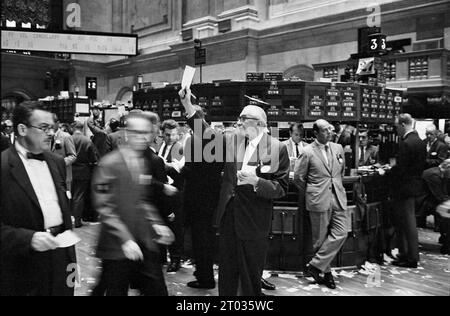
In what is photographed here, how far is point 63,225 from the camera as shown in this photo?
106 inches

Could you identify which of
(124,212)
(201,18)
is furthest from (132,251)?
(201,18)

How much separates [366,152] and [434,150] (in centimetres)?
130

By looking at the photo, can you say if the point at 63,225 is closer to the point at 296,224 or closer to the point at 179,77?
the point at 296,224

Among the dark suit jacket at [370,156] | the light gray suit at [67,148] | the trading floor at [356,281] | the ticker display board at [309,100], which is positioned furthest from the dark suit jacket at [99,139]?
the dark suit jacket at [370,156]

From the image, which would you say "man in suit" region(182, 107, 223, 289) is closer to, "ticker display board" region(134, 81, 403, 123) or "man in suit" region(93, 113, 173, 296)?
"man in suit" region(93, 113, 173, 296)

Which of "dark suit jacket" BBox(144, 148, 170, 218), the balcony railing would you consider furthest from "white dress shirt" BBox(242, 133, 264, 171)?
the balcony railing

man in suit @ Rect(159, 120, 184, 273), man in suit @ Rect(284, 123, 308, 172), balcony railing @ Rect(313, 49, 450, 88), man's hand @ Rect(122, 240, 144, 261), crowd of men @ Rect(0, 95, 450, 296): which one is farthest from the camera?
balcony railing @ Rect(313, 49, 450, 88)

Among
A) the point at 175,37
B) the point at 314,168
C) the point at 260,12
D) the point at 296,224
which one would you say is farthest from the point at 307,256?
the point at 175,37

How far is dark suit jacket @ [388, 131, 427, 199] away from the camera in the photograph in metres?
5.84

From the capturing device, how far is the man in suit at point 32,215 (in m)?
2.37

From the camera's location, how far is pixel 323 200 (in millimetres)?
5125

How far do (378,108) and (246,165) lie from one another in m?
5.33

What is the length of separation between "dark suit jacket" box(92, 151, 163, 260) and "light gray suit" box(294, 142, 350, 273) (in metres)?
2.77
